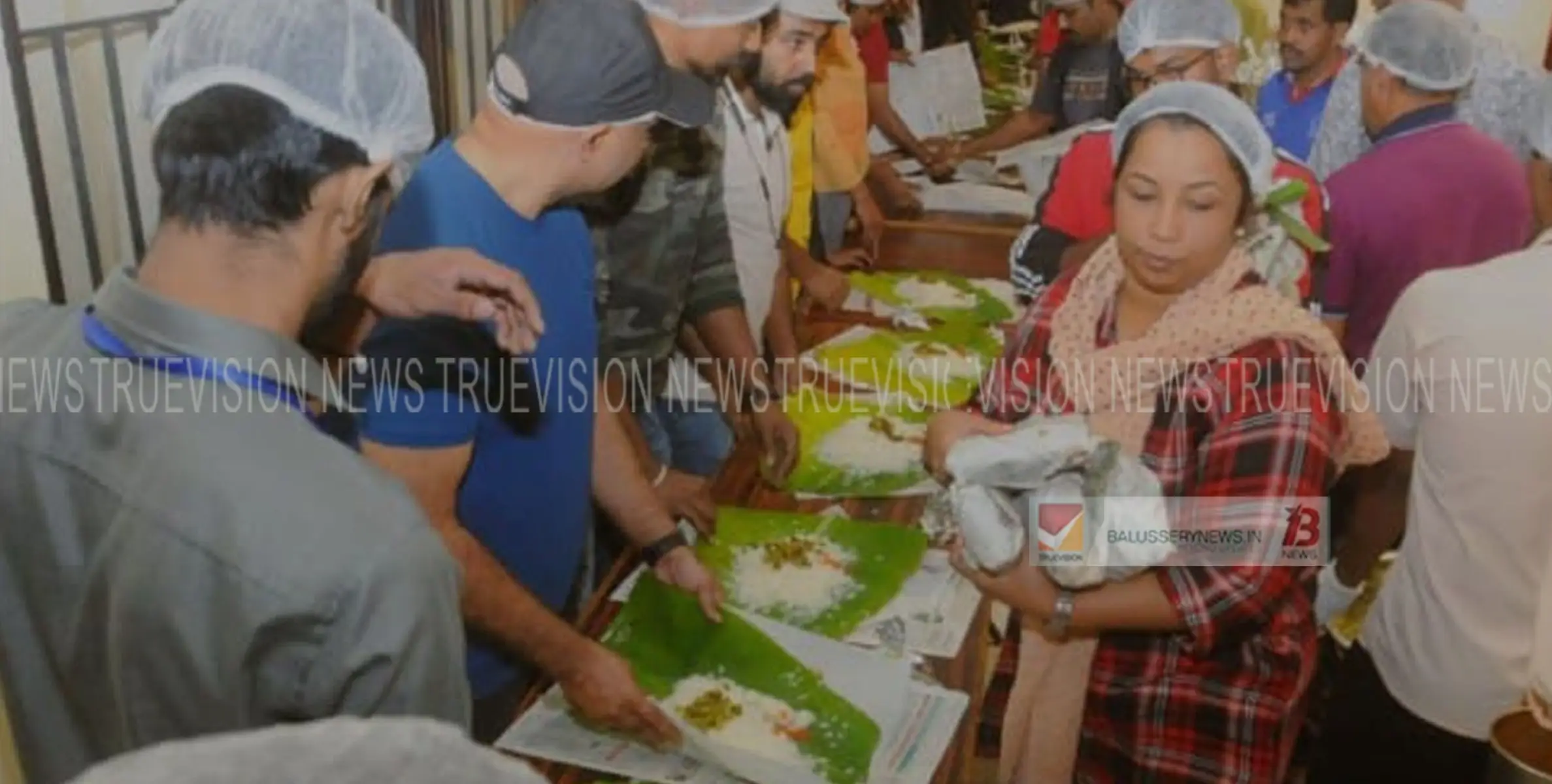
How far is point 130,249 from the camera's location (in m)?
1.72

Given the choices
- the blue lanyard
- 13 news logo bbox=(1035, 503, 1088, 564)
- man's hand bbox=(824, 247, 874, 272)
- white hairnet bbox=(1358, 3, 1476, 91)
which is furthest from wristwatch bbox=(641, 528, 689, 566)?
white hairnet bbox=(1358, 3, 1476, 91)

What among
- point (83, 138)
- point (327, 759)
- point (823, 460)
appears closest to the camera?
point (327, 759)

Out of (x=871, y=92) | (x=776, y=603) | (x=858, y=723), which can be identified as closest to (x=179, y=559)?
(x=858, y=723)

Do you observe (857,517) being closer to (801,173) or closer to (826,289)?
(826,289)

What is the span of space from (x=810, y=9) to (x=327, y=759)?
2081 millimetres

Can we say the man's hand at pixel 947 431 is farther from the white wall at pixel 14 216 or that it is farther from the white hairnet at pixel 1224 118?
the white wall at pixel 14 216

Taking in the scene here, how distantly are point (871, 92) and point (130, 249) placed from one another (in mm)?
2470

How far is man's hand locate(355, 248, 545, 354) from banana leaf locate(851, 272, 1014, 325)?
1479 millimetres

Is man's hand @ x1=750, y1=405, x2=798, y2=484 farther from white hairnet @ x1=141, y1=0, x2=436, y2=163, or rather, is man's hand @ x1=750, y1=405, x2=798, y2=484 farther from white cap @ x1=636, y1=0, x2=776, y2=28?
white hairnet @ x1=141, y1=0, x2=436, y2=163

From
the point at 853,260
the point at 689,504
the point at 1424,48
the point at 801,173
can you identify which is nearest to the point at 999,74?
the point at 853,260

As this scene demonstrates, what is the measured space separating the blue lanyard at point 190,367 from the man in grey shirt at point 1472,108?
2634 mm

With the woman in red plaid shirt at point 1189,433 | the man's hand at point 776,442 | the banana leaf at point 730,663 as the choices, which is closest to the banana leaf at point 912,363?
the man's hand at point 776,442

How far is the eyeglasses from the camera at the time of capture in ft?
8.32

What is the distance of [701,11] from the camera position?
1.98m
